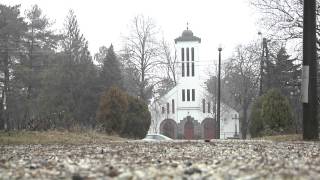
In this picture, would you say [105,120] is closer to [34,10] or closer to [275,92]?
[275,92]

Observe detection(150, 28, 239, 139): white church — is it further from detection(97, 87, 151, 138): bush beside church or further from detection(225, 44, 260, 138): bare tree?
detection(97, 87, 151, 138): bush beside church

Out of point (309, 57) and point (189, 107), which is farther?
point (189, 107)

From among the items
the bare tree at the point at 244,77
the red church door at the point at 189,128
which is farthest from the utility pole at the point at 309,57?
the red church door at the point at 189,128

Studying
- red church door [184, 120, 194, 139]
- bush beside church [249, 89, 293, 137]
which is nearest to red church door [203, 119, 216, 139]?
red church door [184, 120, 194, 139]

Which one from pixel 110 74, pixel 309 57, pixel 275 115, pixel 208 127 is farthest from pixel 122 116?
pixel 208 127

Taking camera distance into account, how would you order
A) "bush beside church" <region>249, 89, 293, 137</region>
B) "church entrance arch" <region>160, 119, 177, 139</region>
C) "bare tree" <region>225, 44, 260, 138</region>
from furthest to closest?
"church entrance arch" <region>160, 119, 177, 139</region>, "bare tree" <region>225, 44, 260, 138</region>, "bush beside church" <region>249, 89, 293, 137</region>

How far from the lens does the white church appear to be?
6762 cm

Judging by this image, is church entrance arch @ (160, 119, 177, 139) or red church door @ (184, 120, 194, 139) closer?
red church door @ (184, 120, 194, 139)

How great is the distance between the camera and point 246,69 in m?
51.6

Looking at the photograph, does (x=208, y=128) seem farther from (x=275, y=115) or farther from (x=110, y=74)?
(x=275, y=115)

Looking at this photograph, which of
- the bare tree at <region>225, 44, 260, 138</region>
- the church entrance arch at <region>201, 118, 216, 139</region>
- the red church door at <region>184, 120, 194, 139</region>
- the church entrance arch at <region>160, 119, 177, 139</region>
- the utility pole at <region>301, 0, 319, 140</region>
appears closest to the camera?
the utility pole at <region>301, 0, 319, 140</region>

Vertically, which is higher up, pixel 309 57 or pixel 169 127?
pixel 309 57

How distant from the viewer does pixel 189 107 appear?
69.1 m

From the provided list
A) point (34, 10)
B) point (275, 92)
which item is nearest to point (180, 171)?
point (275, 92)
